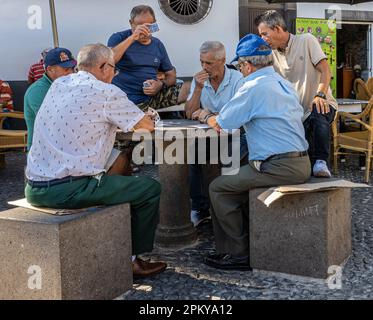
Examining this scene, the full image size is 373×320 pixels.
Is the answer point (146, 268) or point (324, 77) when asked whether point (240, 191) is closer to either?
point (146, 268)

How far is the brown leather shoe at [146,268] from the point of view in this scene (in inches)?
126

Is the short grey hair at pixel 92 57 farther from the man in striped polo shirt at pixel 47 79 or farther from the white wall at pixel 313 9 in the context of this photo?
the white wall at pixel 313 9

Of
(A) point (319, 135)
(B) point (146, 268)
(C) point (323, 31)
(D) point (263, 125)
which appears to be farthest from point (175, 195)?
(C) point (323, 31)

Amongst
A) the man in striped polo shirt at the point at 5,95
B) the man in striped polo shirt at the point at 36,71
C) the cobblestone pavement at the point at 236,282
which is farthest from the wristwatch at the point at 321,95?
the man in striped polo shirt at the point at 5,95

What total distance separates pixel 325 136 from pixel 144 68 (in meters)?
1.52

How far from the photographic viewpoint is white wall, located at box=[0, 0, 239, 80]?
8.29 m

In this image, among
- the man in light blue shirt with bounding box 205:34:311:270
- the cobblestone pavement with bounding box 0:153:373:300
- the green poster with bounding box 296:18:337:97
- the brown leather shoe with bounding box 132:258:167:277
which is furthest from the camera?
the green poster with bounding box 296:18:337:97

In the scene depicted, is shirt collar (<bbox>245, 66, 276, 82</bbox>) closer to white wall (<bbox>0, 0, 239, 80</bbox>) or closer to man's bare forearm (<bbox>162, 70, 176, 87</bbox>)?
man's bare forearm (<bbox>162, 70, 176, 87</bbox>)

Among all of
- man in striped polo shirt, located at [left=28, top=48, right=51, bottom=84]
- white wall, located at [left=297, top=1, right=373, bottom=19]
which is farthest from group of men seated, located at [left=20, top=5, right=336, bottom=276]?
white wall, located at [left=297, top=1, right=373, bottom=19]

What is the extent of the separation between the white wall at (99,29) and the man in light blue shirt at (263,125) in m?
5.84

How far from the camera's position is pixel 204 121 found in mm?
3564
